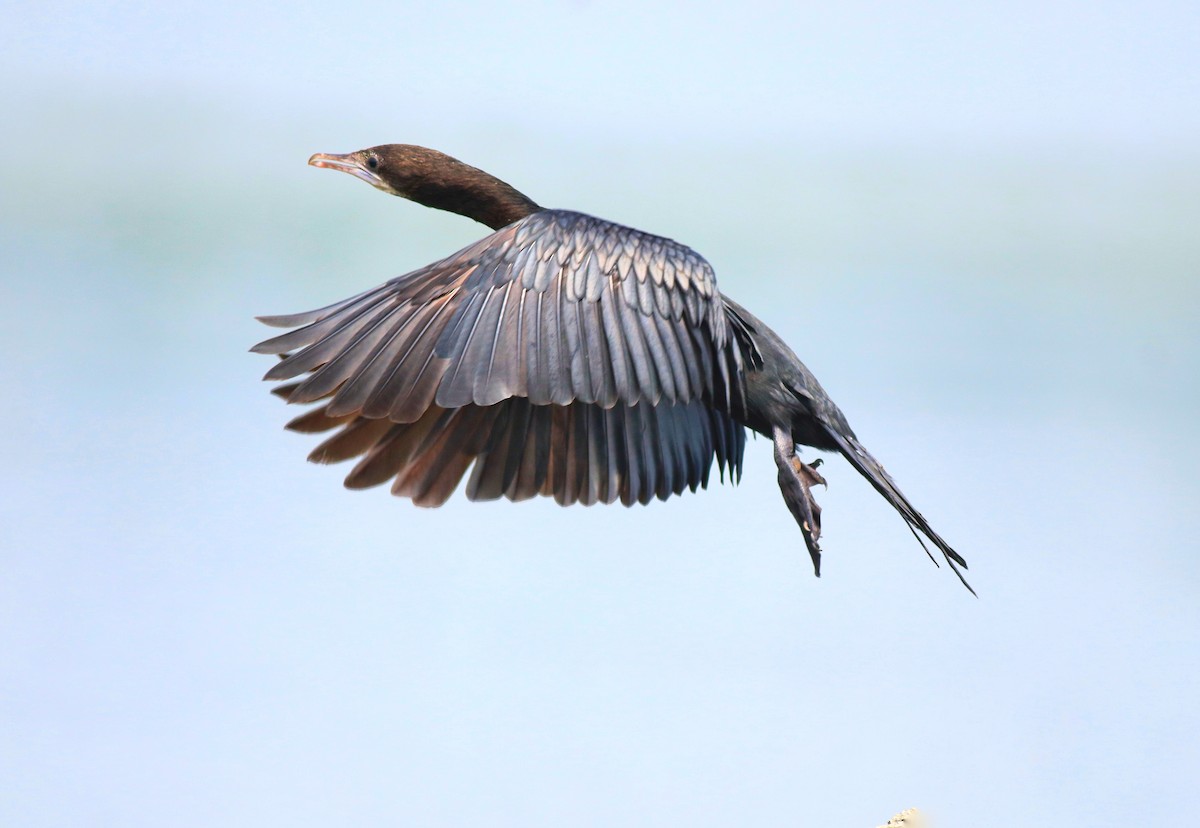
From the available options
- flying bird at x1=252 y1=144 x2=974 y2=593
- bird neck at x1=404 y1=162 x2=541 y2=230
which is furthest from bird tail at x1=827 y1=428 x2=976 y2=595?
bird neck at x1=404 y1=162 x2=541 y2=230

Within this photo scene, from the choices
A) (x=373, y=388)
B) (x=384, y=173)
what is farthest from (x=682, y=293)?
(x=384, y=173)

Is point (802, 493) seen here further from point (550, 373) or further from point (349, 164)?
point (349, 164)

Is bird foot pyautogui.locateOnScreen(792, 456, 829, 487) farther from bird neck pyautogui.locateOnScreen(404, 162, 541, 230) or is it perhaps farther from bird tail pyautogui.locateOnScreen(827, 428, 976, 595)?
bird neck pyautogui.locateOnScreen(404, 162, 541, 230)

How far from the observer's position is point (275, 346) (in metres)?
4.48

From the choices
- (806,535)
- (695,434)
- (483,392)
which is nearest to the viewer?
(483,392)

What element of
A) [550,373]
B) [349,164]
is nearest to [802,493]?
[550,373]

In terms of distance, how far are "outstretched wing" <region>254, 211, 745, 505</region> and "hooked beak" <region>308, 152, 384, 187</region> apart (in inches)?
52.1

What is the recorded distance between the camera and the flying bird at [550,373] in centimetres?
454

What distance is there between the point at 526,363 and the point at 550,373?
3.4 inches

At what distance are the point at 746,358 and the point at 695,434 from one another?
0.51m

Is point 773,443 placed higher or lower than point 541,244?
lower

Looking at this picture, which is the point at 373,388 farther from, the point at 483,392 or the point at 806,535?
the point at 806,535

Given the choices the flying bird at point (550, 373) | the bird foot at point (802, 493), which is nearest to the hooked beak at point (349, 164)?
the flying bird at point (550, 373)

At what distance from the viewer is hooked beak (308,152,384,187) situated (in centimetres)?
603
